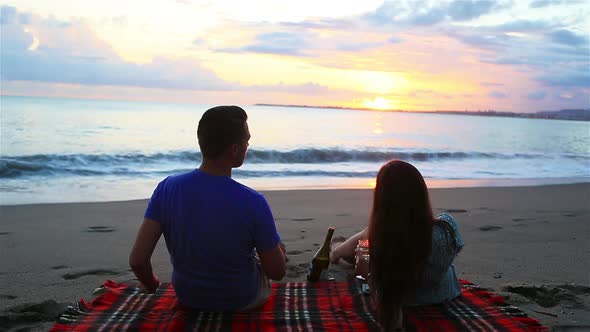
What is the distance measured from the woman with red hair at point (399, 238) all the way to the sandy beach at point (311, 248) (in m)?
1.11

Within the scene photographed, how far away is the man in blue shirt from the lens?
3.31 metres

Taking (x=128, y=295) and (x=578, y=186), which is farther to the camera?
(x=578, y=186)

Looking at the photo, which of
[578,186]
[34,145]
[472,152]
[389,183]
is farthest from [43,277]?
[472,152]

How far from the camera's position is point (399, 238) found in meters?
3.47

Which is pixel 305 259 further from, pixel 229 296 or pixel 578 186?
pixel 578 186

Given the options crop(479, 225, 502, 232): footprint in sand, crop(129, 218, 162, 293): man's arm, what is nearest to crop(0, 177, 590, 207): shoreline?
crop(479, 225, 502, 232): footprint in sand

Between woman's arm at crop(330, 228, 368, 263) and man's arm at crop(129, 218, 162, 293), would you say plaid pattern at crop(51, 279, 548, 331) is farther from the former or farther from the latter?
woman's arm at crop(330, 228, 368, 263)

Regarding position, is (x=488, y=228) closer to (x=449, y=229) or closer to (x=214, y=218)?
(x=449, y=229)

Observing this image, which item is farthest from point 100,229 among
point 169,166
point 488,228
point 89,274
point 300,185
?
point 169,166

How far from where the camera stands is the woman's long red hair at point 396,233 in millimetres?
3402

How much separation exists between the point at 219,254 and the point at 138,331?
2.29ft

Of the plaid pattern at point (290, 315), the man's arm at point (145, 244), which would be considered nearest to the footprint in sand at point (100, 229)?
the plaid pattern at point (290, 315)

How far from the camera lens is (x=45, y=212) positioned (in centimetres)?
802

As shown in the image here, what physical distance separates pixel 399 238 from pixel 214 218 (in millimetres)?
1114
